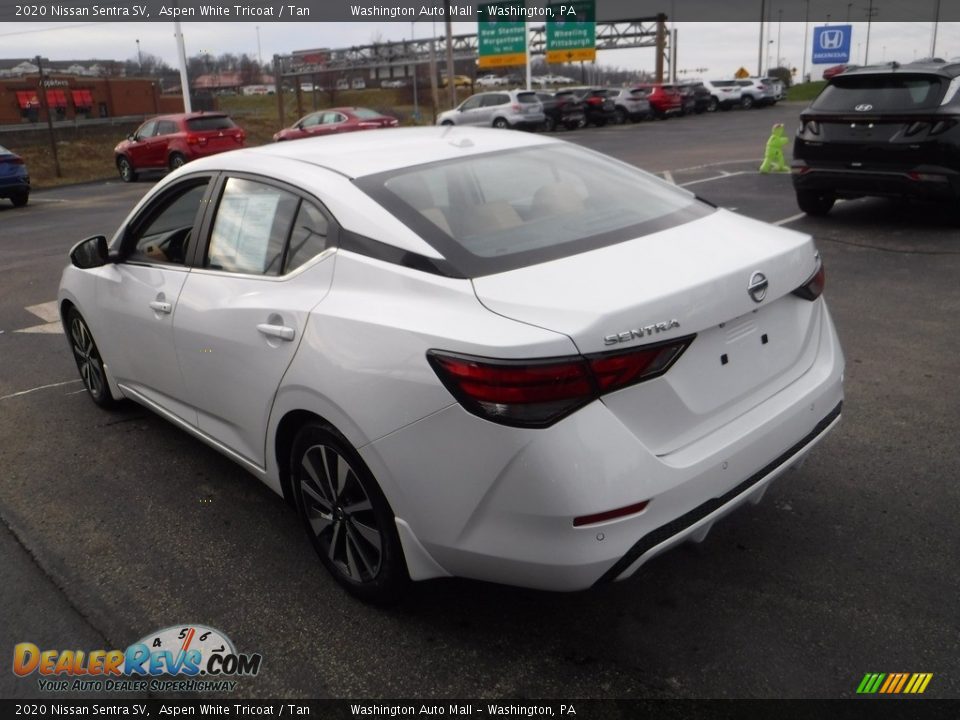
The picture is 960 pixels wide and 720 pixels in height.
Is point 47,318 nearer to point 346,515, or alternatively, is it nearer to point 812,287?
point 346,515

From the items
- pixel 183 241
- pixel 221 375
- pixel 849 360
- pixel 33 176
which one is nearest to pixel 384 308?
pixel 221 375

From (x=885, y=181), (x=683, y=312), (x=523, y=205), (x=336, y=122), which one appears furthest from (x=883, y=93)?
(x=336, y=122)

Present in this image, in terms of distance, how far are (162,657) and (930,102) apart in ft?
28.4

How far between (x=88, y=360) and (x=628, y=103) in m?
34.4

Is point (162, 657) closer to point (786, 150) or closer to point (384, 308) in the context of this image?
point (384, 308)

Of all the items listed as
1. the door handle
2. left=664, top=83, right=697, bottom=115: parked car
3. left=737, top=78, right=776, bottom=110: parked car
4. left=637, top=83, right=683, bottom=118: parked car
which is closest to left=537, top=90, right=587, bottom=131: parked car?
left=637, top=83, right=683, bottom=118: parked car

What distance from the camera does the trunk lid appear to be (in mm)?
2441

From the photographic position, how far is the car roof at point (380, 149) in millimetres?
3361

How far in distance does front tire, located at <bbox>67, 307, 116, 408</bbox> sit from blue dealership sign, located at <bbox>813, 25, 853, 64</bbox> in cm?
5297

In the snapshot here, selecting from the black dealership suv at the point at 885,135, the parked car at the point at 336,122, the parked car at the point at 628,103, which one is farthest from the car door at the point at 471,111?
the black dealership suv at the point at 885,135

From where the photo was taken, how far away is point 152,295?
3.97 metres

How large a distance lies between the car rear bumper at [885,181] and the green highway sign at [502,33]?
3934cm

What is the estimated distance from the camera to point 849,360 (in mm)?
5395

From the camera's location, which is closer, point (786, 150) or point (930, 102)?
point (930, 102)
